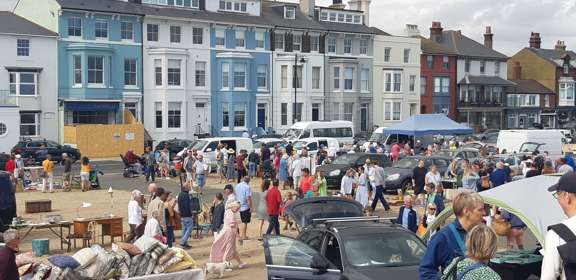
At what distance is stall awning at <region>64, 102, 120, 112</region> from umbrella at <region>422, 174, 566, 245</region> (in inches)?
1591

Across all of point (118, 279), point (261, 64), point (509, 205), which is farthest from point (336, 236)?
point (261, 64)

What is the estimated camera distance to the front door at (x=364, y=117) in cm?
6425

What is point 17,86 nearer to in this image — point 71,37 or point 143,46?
point 71,37

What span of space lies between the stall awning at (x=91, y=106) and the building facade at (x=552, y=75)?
5079 cm

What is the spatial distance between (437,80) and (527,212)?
6250cm

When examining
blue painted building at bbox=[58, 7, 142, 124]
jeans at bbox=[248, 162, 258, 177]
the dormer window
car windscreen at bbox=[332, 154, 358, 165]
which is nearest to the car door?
car windscreen at bbox=[332, 154, 358, 165]

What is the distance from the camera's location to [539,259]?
10625mm

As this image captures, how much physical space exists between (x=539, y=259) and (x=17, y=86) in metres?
41.0

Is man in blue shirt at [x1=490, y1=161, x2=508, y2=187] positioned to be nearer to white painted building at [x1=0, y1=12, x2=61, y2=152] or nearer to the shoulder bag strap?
the shoulder bag strap

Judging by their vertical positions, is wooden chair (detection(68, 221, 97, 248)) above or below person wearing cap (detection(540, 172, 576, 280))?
below

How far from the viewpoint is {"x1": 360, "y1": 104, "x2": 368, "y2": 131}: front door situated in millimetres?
64250

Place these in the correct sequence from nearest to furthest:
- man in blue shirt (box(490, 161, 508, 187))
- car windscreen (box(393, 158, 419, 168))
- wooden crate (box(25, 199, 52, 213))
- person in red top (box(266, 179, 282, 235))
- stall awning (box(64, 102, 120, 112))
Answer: person in red top (box(266, 179, 282, 235)) < man in blue shirt (box(490, 161, 508, 187)) < wooden crate (box(25, 199, 52, 213)) < car windscreen (box(393, 158, 419, 168)) < stall awning (box(64, 102, 120, 112))

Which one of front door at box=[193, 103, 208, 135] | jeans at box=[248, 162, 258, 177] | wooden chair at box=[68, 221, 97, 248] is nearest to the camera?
wooden chair at box=[68, 221, 97, 248]

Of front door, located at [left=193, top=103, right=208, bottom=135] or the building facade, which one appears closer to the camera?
front door, located at [left=193, top=103, right=208, bottom=135]
